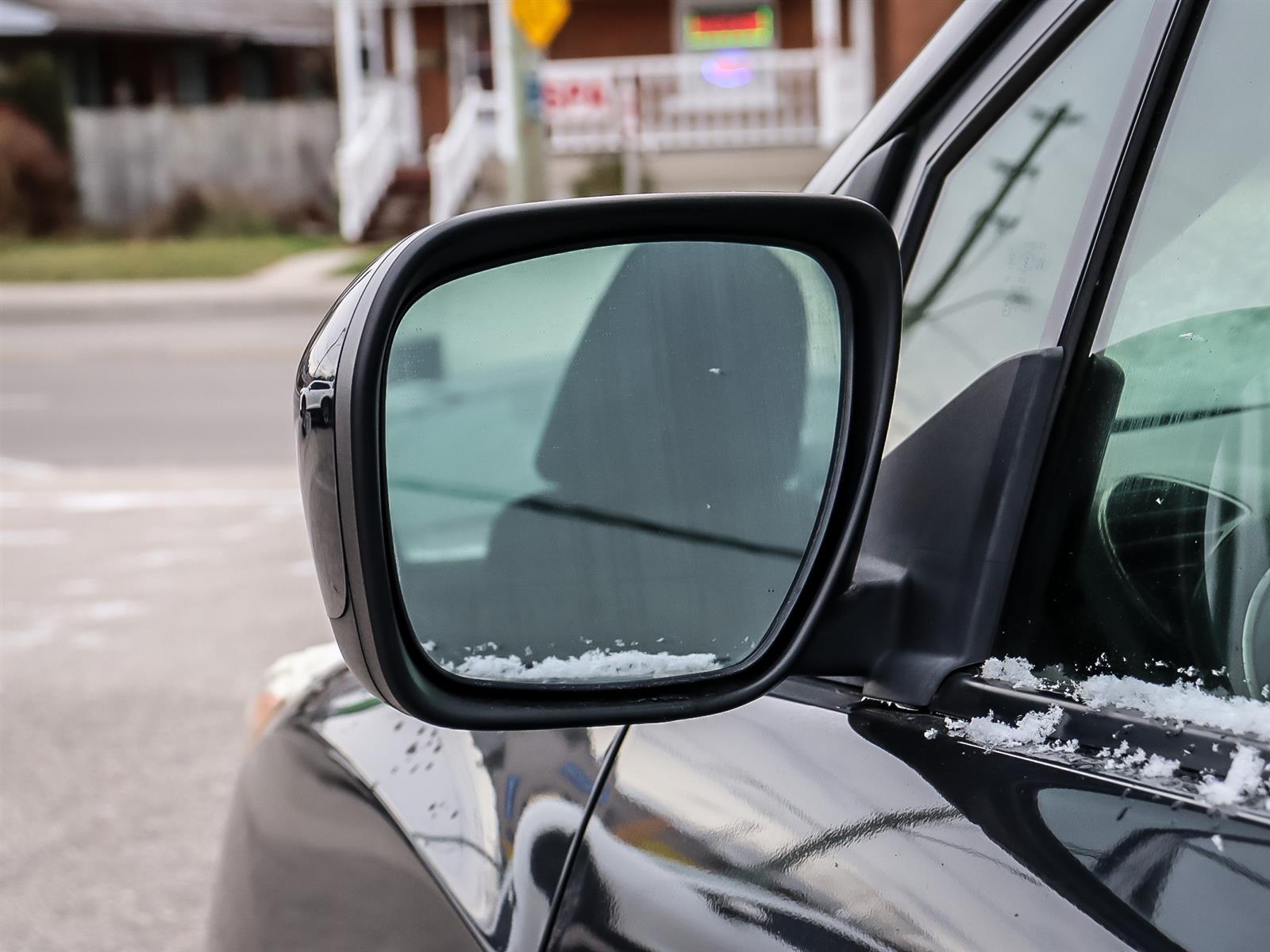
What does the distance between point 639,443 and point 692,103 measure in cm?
2179

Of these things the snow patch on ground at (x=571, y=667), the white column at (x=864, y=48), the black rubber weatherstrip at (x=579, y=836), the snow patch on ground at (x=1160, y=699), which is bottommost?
the black rubber weatherstrip at (x=579, y=836)

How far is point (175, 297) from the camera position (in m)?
18.6

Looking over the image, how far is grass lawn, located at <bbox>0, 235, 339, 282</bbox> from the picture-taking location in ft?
68.3

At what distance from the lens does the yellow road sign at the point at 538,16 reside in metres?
10.2

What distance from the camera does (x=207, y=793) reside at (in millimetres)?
4520

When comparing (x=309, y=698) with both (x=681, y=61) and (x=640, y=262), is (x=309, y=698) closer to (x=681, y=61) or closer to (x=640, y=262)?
(x=640, y=262)

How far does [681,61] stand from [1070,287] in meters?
21.6

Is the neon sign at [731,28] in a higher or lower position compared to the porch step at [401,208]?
higher

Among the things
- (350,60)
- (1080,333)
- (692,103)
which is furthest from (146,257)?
(1080,333)

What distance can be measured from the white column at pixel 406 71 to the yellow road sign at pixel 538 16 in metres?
15.2

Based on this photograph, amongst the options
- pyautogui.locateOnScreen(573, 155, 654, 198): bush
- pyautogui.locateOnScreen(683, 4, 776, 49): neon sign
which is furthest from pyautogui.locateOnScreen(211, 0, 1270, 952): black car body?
pyautogui.locateOnScreen(683, 4, 776, 49): neon sign

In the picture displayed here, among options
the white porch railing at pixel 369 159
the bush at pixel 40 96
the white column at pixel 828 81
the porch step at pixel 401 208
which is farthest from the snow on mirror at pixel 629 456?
the bush at pixel 40 96

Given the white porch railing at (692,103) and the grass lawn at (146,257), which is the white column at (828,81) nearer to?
the white porch railing at (692,103)

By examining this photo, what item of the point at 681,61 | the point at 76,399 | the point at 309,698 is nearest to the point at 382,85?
the point at 681,61
